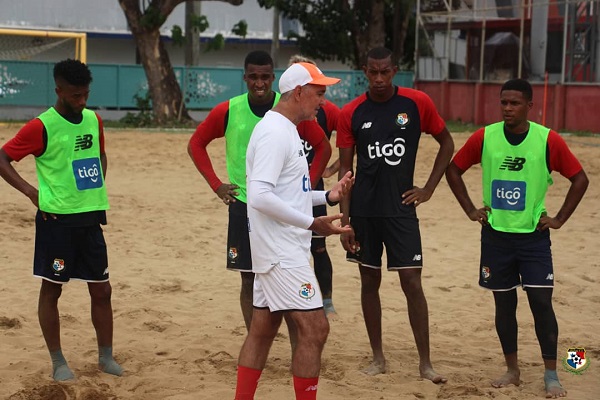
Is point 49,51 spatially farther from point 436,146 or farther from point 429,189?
point 429,189

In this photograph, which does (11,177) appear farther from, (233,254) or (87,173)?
(233,254)

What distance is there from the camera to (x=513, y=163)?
6.35 metres

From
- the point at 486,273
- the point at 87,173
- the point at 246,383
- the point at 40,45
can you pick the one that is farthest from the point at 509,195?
the point at 40,45

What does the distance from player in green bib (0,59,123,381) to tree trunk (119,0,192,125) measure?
751 inches

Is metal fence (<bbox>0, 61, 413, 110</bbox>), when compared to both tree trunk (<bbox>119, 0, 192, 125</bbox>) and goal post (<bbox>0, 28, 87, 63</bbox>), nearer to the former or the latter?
goal post (<bbox>0, 28, 87, 63</bbox>)

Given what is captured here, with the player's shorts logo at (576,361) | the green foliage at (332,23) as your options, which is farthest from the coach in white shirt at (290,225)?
the green foliage at (332,23)

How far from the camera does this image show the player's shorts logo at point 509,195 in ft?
20.8

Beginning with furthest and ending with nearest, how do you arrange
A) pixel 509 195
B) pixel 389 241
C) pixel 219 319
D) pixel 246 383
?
pixel 219 319 → pixel 389 241 → pixel 509 195 → pixel 246 383

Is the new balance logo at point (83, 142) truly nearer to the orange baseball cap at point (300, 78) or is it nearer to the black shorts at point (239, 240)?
the black shorts at point (239, 240)

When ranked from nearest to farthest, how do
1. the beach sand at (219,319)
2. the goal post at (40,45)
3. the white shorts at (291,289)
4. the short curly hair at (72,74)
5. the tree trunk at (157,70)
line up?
the white shorts at (291,289), the short curly hair at (72,74), the beach sand at (219,319), the tree trunk at (157,70), the goal post at (40,45)


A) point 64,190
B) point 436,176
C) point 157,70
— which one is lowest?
point 64,190

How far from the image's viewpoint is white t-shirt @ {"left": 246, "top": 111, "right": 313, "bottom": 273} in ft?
16.5

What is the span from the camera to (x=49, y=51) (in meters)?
29.7

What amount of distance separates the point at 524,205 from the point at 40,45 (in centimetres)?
2521
